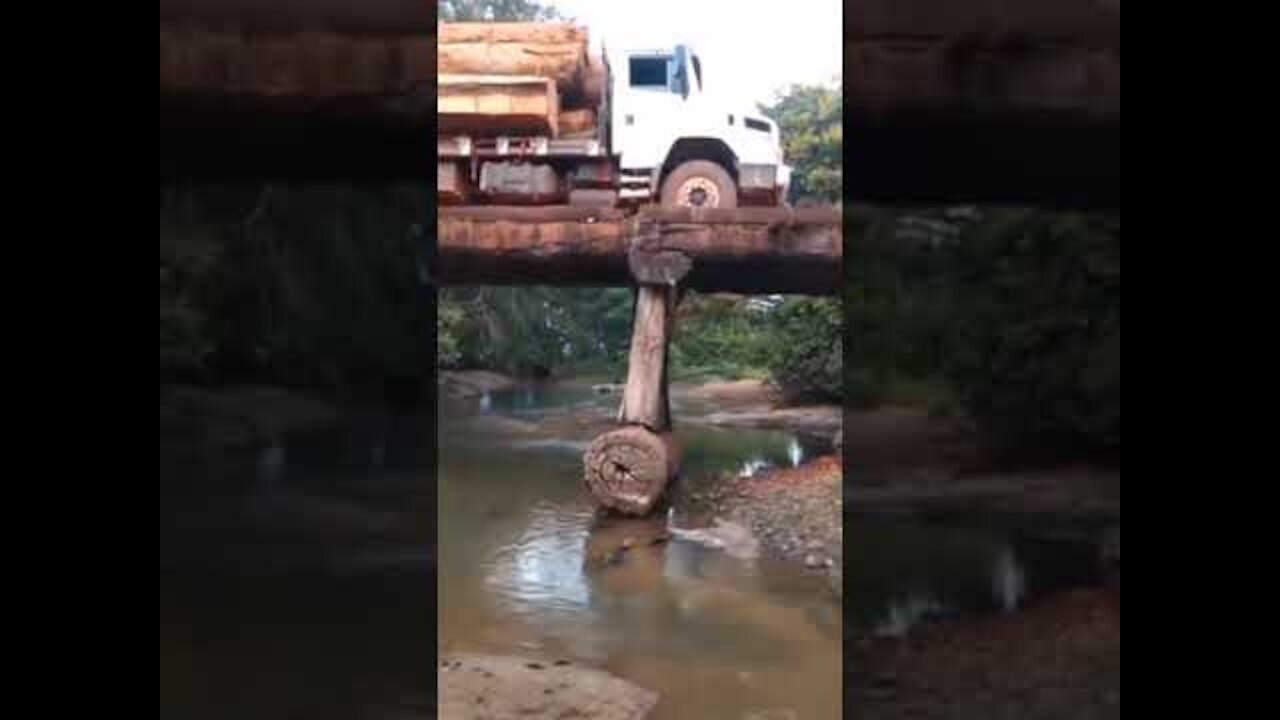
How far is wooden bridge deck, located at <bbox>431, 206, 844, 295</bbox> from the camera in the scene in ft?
17.0

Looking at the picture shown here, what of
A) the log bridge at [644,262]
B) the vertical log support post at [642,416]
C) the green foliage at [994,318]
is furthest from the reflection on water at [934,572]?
the vertical log support post at [642,416]

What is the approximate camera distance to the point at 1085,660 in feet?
4.48

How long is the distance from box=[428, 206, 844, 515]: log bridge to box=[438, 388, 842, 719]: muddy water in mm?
419

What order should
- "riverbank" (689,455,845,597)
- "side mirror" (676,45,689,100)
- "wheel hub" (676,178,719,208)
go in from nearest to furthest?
"riverbank" (689,455,845,597)
"wheel hub" (676,178,719,208)
"side mirror" (676,45,689,100)

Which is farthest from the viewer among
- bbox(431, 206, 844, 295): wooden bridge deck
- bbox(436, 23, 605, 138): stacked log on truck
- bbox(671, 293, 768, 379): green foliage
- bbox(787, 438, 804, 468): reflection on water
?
bbox(671, 293, 768, 379): green foliage

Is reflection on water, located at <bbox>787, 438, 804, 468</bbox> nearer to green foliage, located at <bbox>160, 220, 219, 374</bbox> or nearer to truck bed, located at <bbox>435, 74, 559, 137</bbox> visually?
truck bed, located at <bbox>435, 74, 559, 137</bbox>

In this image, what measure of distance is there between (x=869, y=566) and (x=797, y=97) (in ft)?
22.2

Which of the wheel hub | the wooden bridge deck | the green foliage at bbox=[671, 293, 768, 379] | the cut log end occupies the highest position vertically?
the wheel hub

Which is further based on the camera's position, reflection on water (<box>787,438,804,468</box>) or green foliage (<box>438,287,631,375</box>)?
green foliage (<box>438,287,631,375</box>)

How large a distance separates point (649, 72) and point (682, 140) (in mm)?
481

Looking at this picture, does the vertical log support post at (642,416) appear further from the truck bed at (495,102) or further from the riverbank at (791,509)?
the truck bed at (495,102)

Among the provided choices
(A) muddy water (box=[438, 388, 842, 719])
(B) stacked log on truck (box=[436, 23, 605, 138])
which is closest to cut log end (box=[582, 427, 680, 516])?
(A) muddy water (box=[438, 388, 842, 719])
